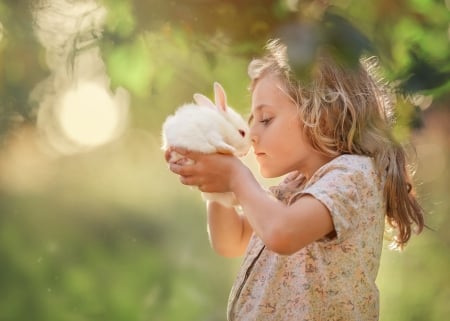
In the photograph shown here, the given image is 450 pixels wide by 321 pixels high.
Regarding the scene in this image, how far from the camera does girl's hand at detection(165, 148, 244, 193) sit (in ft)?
4.20

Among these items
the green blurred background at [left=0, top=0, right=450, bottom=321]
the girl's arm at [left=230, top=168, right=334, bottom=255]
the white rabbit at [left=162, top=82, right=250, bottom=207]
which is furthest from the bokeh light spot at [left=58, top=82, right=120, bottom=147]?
the girl's arm at [left=230, top=168, right=334, bottom=255]

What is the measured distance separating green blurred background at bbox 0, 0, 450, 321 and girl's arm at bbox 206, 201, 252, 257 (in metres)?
0.28

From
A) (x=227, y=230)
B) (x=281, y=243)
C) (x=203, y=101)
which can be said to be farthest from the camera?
(x=227, y=230)

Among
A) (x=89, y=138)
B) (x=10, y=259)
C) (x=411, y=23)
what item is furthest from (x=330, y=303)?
(x=10, y=259)

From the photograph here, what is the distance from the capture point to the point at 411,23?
1556 millimetres

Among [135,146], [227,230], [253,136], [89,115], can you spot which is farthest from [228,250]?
[135,146]

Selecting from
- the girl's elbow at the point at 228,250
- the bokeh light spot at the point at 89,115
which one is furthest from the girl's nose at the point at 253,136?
the bokeh light spot at the point at 89,115

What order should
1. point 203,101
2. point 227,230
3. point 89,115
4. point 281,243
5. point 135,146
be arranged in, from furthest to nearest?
point 135,146, point 89,115, point 227,230, point 203,101, point 281,243

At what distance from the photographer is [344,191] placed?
128cm

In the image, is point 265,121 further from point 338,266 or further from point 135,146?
point 135,146

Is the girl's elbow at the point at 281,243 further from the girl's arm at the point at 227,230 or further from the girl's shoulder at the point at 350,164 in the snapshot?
the girl's arm at the point at 227,230

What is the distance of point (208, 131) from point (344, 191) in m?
0.21

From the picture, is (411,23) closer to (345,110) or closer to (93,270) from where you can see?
(345,110)

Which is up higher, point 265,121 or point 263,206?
point 265,121
